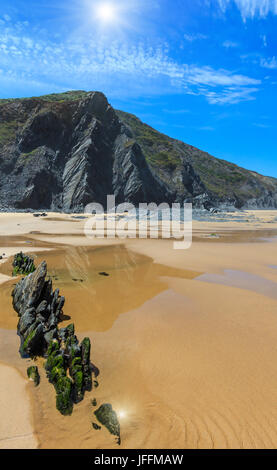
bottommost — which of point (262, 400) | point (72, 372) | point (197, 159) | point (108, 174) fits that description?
point (262, 400)

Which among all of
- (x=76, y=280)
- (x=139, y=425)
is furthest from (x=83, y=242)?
(x=139, y=425)

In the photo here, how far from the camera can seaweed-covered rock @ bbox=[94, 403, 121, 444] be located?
3379 mm

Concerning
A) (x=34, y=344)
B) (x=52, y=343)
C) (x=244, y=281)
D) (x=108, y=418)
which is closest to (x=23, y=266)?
(x=34, y=344)

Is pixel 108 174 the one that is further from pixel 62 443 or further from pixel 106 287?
pixel 62 443

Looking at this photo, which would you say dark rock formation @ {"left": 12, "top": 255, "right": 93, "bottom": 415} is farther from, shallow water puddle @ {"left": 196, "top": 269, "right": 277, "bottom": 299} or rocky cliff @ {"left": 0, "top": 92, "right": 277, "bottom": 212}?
rocky cliff @ {"left": 0, "top": 92, "right": 277, "bottom": 212}

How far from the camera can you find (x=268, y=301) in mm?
8266

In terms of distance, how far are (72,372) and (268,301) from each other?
21.6 feet

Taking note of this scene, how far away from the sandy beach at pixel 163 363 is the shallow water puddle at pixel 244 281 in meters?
0.04

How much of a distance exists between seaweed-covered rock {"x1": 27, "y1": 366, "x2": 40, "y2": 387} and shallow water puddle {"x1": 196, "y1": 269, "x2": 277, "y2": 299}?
24.7ft

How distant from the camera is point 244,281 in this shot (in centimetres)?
1045

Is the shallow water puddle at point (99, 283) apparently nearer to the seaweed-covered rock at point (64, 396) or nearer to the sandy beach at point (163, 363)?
the sandy beach at point (163, 363)

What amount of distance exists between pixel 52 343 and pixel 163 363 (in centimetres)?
217

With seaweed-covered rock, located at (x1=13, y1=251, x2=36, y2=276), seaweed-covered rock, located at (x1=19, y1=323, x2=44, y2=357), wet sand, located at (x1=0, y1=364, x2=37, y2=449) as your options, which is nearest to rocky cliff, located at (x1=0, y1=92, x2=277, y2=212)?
seaweed-covered rock, located at (x1=13, y1=251, x2=36, y2=276)

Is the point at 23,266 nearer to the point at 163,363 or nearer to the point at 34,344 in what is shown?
the point at 34,344
